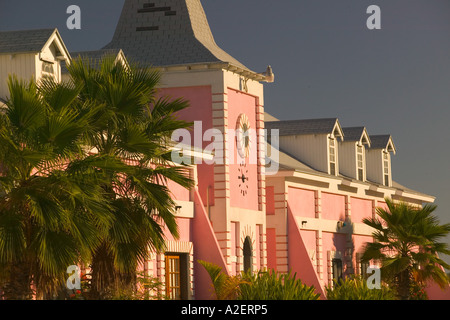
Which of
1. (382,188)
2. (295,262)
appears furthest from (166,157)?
(382,188)

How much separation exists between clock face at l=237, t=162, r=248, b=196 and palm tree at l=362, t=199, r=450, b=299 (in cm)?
704

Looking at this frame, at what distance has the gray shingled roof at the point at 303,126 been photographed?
44.0m

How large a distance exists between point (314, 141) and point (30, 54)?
18.9 metres

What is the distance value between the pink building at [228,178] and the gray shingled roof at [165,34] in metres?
0.04

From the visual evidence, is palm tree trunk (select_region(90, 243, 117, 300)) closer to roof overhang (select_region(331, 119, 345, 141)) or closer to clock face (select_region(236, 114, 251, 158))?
clock face (select_region(236, 114, 251, 158))

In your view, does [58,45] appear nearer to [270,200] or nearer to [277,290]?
[277,290]

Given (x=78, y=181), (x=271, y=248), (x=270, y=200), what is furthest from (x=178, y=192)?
→ (x=78, y=181)

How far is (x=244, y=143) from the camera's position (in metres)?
35.2

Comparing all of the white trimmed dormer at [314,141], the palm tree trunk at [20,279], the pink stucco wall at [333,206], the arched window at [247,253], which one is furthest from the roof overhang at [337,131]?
the palm tree trunk at [20,279]

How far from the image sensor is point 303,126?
4459 centimetres

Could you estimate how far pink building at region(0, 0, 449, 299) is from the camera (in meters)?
31.5

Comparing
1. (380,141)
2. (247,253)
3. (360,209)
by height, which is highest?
(380,141)
